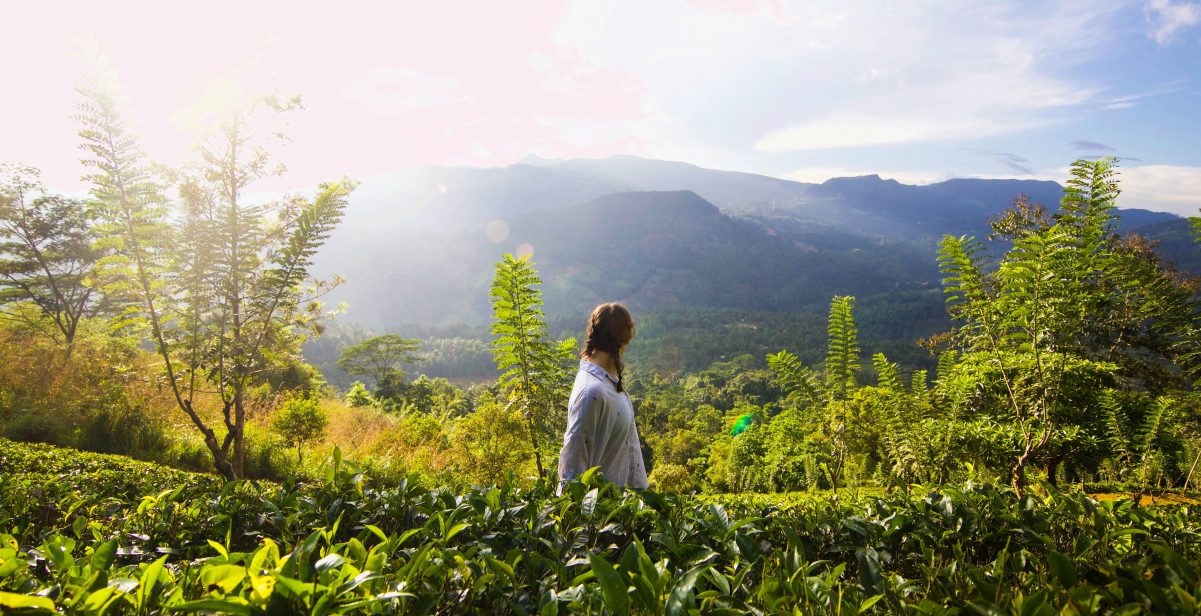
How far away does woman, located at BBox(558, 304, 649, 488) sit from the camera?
273 cm

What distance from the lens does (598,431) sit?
2.80 m

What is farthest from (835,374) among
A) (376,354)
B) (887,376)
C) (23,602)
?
(376,354)

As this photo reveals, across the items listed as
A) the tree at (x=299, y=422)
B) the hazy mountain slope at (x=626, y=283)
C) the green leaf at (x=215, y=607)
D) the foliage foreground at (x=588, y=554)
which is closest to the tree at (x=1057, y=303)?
the foliage foreground at (x=588, y=554)

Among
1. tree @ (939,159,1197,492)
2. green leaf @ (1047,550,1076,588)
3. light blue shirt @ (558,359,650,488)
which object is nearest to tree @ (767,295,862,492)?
tree @ (939,159,1197,492)

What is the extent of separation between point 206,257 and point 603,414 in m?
4.48

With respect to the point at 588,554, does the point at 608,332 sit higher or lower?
higher

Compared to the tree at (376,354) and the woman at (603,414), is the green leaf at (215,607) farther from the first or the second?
the tree at (376,354)

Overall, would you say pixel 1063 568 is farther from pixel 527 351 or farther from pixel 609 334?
pixel 527 351

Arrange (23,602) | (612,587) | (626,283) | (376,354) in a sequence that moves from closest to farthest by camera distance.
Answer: (23,602) → (612,587) → (376,354) → (626,283)

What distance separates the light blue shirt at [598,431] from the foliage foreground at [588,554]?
1.51 feet

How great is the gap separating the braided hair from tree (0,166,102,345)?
56.4 ft

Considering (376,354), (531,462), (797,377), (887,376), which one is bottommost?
(376,354)

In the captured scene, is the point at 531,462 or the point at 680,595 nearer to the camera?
the point at 680,595

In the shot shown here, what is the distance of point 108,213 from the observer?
496cm
